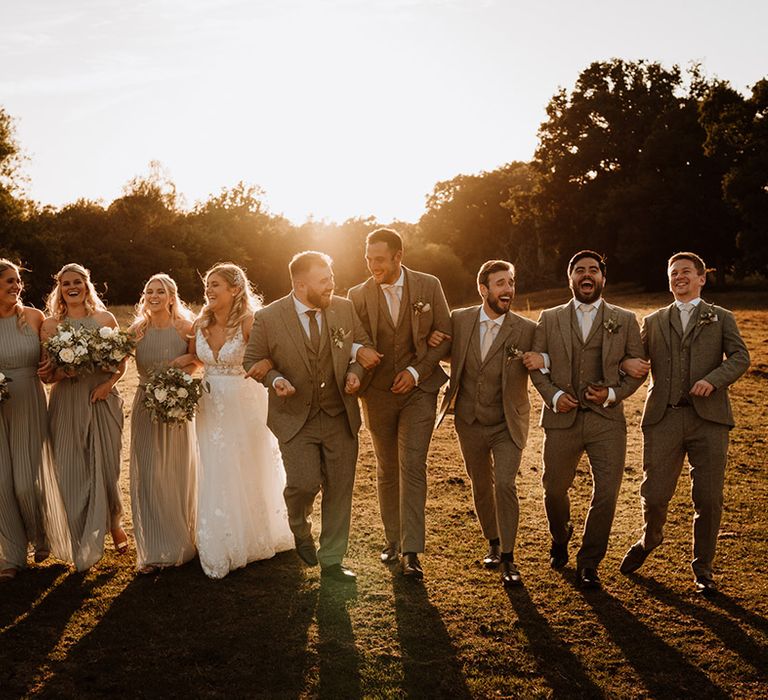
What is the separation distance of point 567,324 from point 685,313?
934 mm

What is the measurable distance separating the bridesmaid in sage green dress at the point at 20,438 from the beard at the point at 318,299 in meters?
2.49

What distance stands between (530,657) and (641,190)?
38975 mm

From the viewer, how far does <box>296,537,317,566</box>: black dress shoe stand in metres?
6.77

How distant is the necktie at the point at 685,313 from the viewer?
A: 648 cm

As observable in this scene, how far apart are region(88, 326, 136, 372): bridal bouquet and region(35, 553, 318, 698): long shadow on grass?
181cm

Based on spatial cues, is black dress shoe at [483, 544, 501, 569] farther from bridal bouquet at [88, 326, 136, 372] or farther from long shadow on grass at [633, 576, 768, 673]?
bridal bouquet at [88, 326, 136, 372]

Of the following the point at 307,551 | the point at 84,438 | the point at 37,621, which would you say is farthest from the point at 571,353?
the point at 37,621

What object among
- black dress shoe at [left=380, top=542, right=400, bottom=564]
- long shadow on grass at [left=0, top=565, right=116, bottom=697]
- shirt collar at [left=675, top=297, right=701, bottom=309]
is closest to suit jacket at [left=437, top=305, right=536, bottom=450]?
shirt collar at [left=675, top=297, right=701, bottom=309]

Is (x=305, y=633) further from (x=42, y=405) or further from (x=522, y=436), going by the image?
(x=42, y=405)

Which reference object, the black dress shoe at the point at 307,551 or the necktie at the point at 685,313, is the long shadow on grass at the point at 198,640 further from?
the necktie at the point at 685,313

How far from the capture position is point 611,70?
45.5 metres

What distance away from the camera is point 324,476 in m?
6.81

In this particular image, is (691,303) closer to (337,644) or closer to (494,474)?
(494,474)

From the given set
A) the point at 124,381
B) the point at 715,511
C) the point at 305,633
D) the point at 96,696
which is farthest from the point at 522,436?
the point at 124,381
